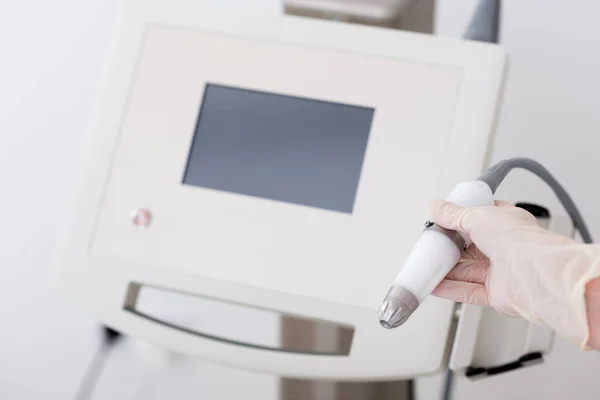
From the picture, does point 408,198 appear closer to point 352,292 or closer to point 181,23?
point 352,292

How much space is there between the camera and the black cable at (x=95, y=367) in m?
1.67

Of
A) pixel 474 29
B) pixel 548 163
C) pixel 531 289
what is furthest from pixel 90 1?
pixel 531 289

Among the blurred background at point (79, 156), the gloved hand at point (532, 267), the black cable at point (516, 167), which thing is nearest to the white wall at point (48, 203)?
the blurred background at point (79, 156)

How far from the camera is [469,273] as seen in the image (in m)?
0.82

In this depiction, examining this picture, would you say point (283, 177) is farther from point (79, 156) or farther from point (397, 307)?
point (79, 156)

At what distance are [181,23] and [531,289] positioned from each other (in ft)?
2.05

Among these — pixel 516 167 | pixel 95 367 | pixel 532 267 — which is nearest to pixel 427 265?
pixel 532 267

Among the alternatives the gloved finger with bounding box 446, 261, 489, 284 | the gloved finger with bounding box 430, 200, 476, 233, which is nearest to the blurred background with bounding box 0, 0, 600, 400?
the gloved finger with bounding box 446, 261, 489, 284

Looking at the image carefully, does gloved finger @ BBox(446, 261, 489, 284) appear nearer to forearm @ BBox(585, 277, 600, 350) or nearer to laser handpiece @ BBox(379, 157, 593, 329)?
laser handpiece @ BBox(379, 157, 593, 329)

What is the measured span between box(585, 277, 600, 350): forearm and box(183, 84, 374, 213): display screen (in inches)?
13.4

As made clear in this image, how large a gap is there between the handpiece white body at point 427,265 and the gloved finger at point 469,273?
3.8 inches

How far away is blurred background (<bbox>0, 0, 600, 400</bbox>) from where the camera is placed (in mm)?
1294

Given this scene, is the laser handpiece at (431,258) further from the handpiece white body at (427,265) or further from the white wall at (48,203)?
the white wall at (48,203)

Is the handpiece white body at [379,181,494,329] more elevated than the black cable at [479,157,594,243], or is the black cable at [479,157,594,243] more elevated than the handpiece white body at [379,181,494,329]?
the black cable at [479,157,594,243]
